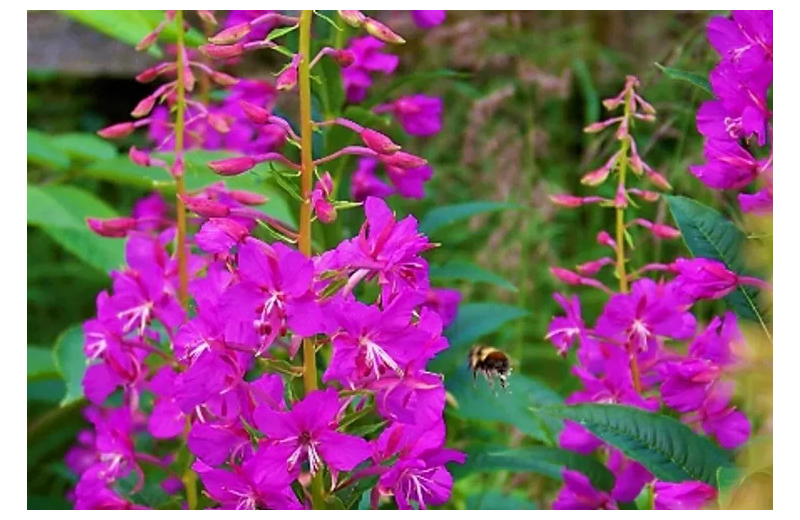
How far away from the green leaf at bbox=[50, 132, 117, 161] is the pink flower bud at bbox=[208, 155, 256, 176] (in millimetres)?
994

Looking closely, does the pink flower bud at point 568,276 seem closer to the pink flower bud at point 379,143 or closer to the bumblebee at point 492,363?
the bumblebee at point 492,363

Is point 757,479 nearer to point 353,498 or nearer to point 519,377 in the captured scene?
point 353,498

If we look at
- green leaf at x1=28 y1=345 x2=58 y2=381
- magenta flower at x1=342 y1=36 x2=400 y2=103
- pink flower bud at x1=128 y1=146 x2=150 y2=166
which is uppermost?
magenta flower at x1=342 y1=36 x2=400 y2=103

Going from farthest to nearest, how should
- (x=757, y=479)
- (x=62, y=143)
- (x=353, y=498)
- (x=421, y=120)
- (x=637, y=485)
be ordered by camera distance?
(x=62, y=143)
(x=421, y=120)
(x=637, y=485)
(x=353, y=498)
(x=757, y=479)

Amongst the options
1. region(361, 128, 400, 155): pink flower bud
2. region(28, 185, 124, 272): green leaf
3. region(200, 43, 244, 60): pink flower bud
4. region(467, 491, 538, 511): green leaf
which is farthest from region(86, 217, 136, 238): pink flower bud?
region(467, 491, 538, 511): green leaf

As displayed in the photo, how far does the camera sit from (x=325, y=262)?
3.48 ft

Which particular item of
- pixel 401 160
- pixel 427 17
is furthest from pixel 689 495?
pixel 427 17

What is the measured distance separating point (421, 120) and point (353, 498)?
0.85 metres

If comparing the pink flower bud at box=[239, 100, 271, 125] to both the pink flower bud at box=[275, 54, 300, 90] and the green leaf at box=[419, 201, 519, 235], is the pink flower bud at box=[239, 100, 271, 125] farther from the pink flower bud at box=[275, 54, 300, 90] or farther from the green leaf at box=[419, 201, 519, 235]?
the green leaf at box=[419, 201, 519, 235]

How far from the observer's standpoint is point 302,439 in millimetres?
1041

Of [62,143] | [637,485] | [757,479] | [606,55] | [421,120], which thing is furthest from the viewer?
[606,55]

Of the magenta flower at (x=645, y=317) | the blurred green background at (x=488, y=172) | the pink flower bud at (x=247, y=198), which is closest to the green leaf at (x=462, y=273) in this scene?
the blurred green background at (x=488, y=172)

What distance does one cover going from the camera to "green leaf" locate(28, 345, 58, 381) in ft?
6.65
